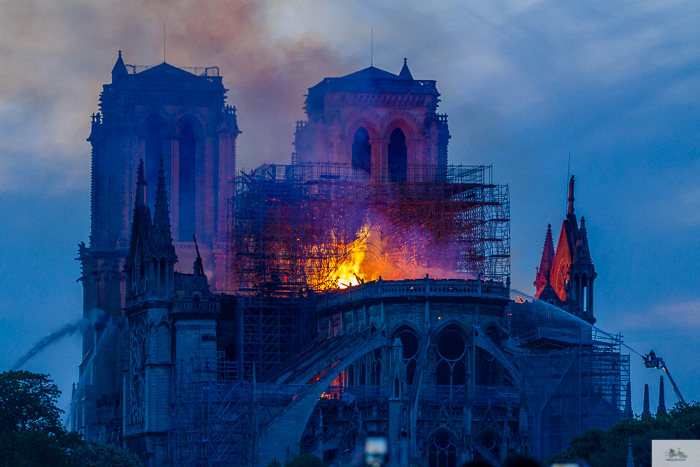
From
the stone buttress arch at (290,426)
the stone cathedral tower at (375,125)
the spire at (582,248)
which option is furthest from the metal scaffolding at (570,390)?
the stone cathedral tower at (375,125)

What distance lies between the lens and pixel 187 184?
14188cm

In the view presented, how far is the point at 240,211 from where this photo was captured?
111750 mm

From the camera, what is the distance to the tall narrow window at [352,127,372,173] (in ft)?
407

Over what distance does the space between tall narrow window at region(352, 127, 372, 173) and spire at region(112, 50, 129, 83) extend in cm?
2397

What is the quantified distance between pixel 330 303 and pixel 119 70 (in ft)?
134

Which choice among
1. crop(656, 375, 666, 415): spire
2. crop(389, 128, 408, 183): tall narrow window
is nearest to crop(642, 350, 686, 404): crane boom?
crop(656, 375, 666, 415): spire

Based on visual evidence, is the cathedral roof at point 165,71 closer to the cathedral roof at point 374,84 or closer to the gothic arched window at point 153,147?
the gothic arched window at point 153,147

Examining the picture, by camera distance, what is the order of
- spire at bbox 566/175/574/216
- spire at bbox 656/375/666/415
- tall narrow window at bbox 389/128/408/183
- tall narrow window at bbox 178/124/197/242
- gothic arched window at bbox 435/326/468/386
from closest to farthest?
spire at bbox 656/375/666/415
gothic arched window at bbox 435/326/468/386
spire at bbox 566/175/574/216
tall narrow window at bbox 389/128/408/183
tall narrow window at bbox 178/124/197/242

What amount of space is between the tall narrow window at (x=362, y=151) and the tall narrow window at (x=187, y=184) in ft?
67.1

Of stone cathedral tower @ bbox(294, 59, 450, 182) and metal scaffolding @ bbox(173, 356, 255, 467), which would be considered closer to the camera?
metal scaffolding @ bbox(173, 356, 255, 467)

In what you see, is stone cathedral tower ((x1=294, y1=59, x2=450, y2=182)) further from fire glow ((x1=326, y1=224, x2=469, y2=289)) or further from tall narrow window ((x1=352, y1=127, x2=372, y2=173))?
fire glow ((x1=326, y1=224, x2=469, y2=289))

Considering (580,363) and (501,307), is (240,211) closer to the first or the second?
(501,307)

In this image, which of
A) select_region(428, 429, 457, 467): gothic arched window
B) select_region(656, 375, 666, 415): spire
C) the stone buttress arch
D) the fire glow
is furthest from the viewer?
the fire glow

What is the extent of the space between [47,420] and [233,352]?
56.7ft
